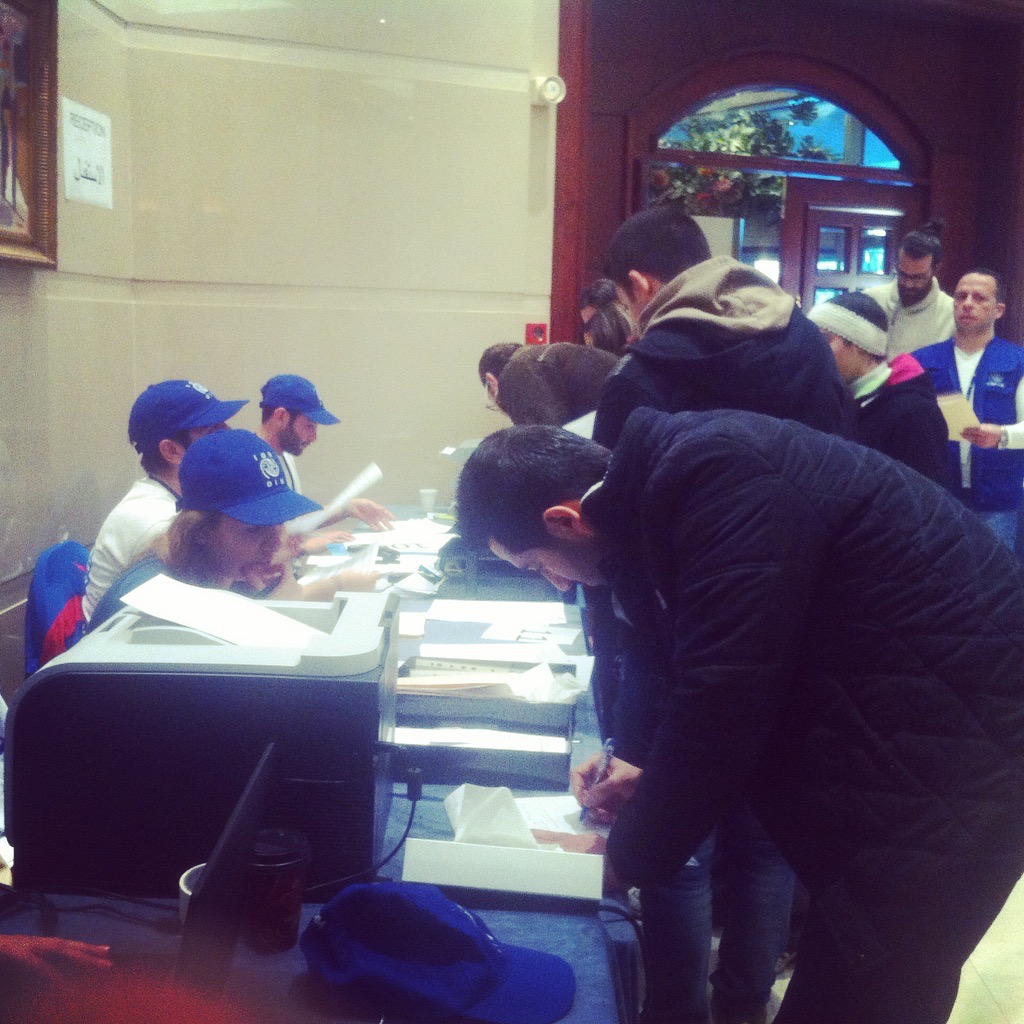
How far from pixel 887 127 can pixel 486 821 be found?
442 centimetres

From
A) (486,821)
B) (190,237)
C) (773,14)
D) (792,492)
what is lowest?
(486,821)

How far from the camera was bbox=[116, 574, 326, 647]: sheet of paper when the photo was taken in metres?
1.22

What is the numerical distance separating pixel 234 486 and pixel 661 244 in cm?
90

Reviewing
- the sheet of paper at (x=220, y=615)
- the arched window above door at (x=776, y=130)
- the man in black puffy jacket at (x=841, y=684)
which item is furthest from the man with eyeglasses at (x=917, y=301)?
the sheet of paper at (x=220, y=615)

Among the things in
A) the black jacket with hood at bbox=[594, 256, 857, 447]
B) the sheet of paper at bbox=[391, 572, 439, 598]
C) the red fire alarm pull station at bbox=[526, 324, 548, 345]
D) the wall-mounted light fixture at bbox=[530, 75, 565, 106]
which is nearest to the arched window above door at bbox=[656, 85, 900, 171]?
the wall-mounted light fixture at bbox=[530, 75, 565, 106]

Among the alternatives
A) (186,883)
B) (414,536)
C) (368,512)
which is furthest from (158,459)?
(186,883)

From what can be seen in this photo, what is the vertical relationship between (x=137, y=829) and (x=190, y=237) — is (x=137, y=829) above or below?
below

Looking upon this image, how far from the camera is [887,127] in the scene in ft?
15.8

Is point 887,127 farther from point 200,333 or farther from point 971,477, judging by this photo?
point 200,333

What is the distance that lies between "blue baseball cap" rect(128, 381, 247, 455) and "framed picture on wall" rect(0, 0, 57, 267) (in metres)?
0.46

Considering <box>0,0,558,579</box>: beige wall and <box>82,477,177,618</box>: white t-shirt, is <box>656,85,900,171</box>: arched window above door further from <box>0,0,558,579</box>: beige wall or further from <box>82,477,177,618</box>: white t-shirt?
<box>82,477,177,618</box>: white t-shirt

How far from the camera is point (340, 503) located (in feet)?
10.8

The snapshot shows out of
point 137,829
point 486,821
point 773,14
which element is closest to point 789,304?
point 486,821

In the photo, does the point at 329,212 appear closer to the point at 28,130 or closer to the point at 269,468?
the point at 28,130
